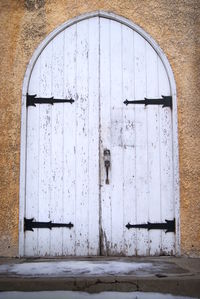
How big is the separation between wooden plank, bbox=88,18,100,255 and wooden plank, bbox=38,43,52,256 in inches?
17.6

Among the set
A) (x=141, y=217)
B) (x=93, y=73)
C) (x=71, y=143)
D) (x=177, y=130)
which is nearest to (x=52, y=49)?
(x=93, y=73)

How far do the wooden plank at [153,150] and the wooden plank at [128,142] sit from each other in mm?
176

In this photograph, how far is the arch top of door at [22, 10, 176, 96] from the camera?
4160 mm

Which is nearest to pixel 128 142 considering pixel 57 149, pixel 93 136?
pixel 93 136

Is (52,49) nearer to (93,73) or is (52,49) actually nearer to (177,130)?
(93,73)

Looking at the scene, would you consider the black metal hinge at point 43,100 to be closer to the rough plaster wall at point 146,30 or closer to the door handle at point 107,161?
the rough plaster wall at point 146,30

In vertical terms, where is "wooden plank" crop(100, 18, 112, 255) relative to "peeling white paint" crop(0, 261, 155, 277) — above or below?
above

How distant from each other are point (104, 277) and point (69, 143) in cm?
165

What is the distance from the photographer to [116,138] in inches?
163

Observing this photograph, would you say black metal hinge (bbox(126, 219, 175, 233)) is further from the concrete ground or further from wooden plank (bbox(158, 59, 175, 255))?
the concrete ground

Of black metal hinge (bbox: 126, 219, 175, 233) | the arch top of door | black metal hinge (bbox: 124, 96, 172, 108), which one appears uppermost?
the arch top of door

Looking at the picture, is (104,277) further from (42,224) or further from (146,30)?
(146,30)

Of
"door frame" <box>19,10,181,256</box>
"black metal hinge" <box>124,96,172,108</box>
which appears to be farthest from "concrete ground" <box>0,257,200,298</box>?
"black metal hinge" <box>124,96,172,108</box>

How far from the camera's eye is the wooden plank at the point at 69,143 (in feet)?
13.1
